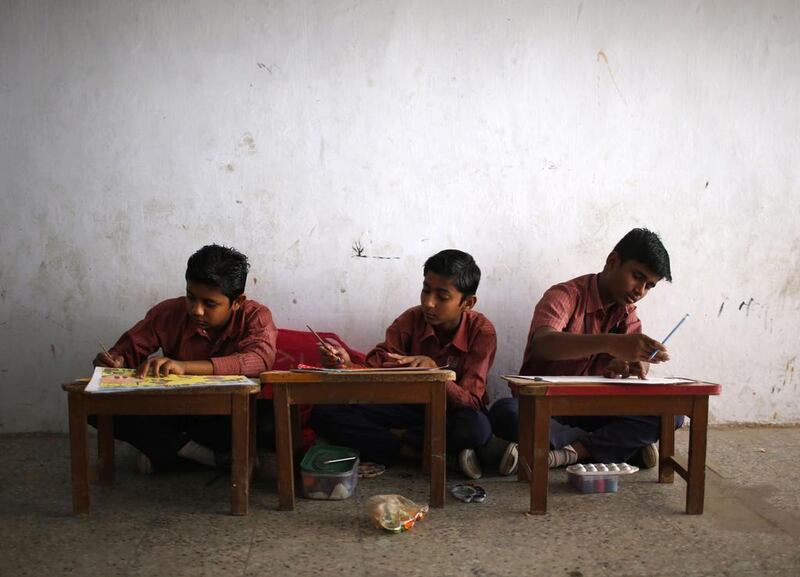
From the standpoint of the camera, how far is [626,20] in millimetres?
3801

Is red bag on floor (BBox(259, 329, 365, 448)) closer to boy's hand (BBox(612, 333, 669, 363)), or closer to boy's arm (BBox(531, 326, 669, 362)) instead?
boy's arm (BBox(531, 326, 669, 362))

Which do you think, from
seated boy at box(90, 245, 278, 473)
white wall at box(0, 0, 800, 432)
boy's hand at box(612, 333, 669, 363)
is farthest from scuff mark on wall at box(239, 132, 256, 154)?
boy's hand at box(612, 333, 669, 363)

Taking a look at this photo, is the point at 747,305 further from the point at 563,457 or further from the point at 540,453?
the point at 540,453

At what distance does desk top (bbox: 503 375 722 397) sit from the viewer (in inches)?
102

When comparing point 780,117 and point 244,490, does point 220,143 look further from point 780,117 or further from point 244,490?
point 780,117

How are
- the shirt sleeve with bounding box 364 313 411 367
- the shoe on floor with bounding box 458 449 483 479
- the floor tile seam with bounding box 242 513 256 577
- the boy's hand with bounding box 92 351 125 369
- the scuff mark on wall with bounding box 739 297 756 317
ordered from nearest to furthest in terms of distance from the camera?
the floor tile seam with bounding box 242 513 256 577, the boy's hand with bounding box 92 351 125 369, the shoe on floor with bounding box 458 449 483 479, the shirt sleeve with bounding box 364 313 411 367, the scuff mark on wall with bounding box 739 297 756 317

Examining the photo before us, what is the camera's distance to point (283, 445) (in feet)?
8.74

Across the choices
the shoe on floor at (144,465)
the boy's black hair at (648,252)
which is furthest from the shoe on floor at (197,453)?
the boy's black hair at (648,252)

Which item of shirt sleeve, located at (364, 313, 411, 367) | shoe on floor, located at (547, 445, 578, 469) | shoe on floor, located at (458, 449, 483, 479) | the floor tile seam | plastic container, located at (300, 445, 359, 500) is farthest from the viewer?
shirt sleeve, located at (364, 313, 411, 367)

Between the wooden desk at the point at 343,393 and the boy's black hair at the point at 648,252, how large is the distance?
1.07m

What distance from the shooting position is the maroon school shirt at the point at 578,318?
10.7 feet

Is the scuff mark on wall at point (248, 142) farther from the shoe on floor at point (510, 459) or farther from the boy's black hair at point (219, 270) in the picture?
the shoe on floor at point (510, 459)

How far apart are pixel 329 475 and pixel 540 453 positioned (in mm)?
792

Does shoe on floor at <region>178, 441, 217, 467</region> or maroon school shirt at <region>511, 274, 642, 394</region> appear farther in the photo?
maroon school shirt at <region>511, 274, 642, 394</region>
